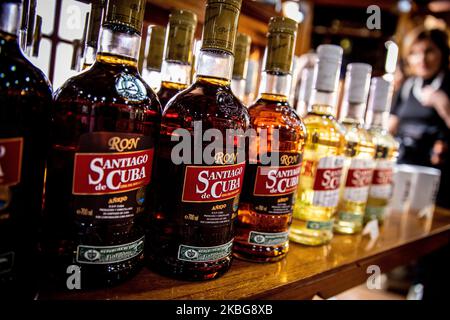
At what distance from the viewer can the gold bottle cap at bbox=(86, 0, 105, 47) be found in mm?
556

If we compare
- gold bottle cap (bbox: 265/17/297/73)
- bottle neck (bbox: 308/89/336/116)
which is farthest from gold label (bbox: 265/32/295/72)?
bottle neck (bbox: 308/89/336/116)

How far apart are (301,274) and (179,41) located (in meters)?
0.50

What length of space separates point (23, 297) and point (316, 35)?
10.1 feet

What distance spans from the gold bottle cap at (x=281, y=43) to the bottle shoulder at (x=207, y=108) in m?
0.12

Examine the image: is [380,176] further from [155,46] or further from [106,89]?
[106,89]

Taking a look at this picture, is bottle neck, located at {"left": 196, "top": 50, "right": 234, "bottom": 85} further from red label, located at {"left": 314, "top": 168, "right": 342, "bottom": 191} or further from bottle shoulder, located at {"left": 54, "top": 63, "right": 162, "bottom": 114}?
red label, located at {"left": 314, "top": 168, "right": 342, "bottom": 191}

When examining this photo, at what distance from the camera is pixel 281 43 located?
621mm

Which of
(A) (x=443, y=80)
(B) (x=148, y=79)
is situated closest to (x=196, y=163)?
(B) (x=148, y=79)

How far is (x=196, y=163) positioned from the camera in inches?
20.7

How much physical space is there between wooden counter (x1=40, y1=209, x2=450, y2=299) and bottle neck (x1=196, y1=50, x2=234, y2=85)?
35 cm

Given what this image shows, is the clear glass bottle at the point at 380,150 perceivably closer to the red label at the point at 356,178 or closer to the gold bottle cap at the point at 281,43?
the red label at the point at 356,178

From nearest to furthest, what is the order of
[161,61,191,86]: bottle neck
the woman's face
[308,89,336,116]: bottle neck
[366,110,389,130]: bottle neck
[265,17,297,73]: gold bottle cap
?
[265,17,297,73]: gold bottle cap → [161,61,191,86]: bottle neck → [308,89,336,116]: bottle neck → [366,110,389,130]: bottle neck → the woman's face

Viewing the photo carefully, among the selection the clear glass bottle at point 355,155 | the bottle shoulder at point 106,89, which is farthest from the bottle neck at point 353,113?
the bottle shoulder at point 106,89
